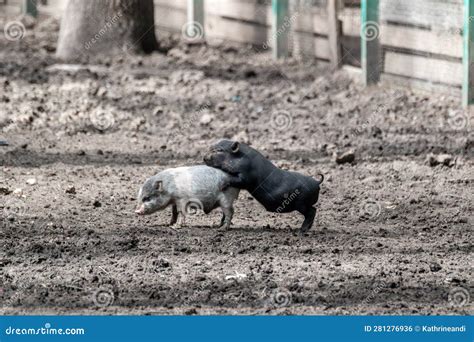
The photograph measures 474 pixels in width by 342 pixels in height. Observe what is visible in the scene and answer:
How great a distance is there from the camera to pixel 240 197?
27.4 feet

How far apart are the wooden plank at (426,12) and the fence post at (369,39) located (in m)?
0.10

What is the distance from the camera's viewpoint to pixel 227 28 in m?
15.7

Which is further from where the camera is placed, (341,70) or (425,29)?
(341,70)

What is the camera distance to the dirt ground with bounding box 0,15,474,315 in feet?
19.4

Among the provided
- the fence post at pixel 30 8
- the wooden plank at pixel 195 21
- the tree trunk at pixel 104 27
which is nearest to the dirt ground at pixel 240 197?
the tree trunk at pixel 104 27

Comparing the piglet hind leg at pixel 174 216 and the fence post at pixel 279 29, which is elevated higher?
the fence post at pixel 279 29

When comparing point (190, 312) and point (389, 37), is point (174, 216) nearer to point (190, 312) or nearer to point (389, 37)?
point (190, 312)

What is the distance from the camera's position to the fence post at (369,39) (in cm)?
1216

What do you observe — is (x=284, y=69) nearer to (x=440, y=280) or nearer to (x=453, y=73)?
(x=453, y=73)

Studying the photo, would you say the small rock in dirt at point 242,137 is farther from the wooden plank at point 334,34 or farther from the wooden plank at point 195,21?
the wooden plank at point 195,21

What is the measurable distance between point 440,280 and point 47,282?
6.89 feet

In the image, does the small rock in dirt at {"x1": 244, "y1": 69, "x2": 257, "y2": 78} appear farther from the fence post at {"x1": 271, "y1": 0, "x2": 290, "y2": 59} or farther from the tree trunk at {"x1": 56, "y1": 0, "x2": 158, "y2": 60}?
the tree trunk at {"x1": 56, "y1": 0, "x2": 158, "y2": 60}

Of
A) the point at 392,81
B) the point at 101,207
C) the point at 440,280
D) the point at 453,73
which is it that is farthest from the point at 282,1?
the point at 440,280

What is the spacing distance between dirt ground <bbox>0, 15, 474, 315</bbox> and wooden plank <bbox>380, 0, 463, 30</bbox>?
73cm
